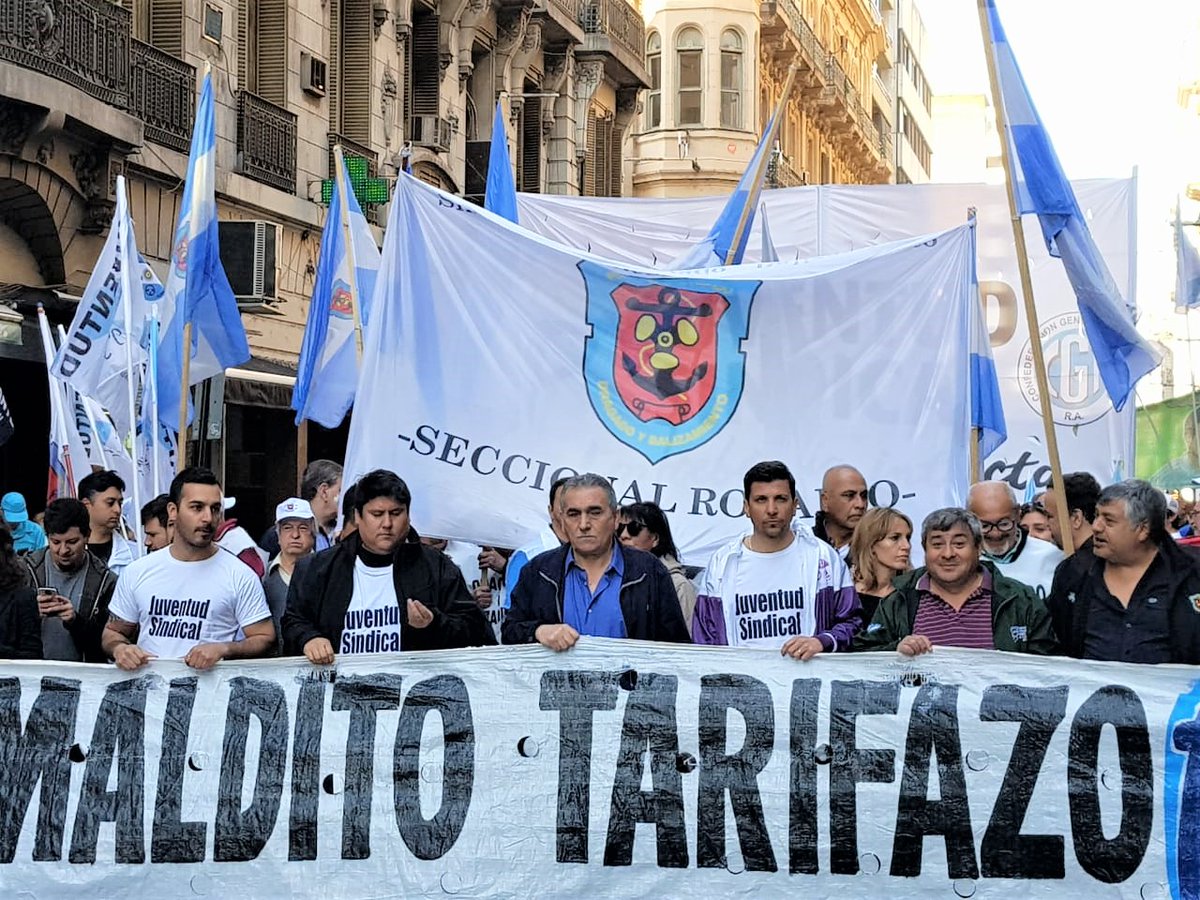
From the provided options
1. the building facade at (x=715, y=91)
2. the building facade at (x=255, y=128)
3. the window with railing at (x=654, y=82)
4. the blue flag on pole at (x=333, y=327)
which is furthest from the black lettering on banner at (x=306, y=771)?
the window with railing at (x=654, y=82)

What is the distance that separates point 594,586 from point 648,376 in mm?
2065

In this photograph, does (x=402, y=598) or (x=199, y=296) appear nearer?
(x=402, y=598)

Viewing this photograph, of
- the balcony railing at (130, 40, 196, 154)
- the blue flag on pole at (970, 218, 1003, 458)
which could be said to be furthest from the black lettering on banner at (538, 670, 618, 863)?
the balcony railing at (130, 40, 196, 154)

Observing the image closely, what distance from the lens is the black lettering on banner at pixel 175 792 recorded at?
21.3 ft

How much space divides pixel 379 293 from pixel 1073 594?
351 centimetres

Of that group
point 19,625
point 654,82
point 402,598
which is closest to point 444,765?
point 402,598

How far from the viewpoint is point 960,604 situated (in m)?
6.64

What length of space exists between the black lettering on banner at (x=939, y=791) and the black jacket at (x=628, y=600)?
2.76ft

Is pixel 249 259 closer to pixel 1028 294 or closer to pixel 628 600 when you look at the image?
pixel 1028 294

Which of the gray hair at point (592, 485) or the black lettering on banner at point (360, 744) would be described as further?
the gray hair at point (592, 485)

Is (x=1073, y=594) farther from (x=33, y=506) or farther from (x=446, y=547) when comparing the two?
(x=33, y=506)

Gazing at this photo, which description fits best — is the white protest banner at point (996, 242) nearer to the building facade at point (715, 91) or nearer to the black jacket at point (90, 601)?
the black jacket at point (90, 601)

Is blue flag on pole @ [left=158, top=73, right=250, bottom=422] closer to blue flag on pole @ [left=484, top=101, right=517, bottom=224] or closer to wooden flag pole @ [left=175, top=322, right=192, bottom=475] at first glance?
wooden flag pole @ [left=175, top=322, right=192, bottom=475]

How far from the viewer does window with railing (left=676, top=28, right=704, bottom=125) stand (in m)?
42.4
